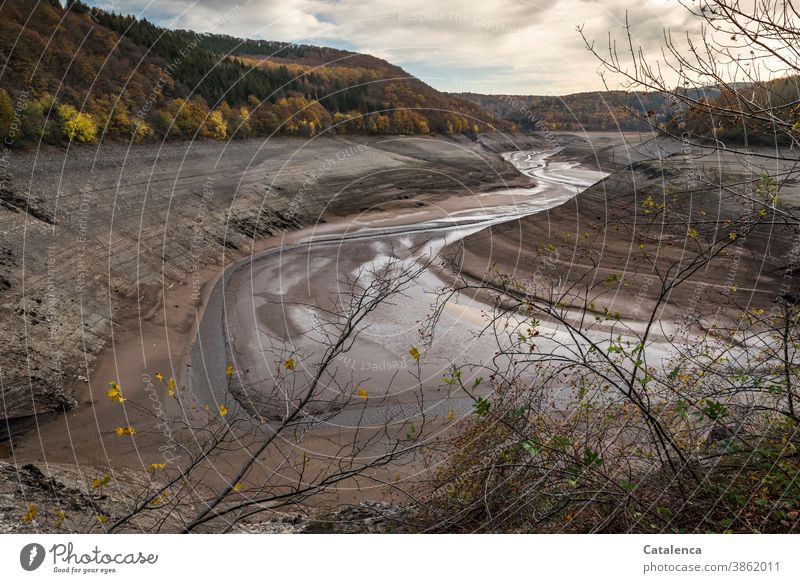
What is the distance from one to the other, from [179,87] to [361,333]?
17347 mm

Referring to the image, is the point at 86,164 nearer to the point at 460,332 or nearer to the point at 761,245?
the point at 460,332

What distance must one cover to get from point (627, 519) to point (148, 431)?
11.4 metres

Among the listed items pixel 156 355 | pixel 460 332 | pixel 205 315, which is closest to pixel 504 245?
pixel 460 332

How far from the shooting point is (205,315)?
57.8 feet

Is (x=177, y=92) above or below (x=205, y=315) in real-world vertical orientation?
above

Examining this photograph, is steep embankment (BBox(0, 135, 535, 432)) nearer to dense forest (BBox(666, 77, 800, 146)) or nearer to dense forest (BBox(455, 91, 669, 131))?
dense forest (BBox(455, 91, 669, 131))

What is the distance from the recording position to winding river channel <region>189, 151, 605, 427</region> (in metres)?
13.8

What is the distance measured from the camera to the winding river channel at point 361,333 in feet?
45.4

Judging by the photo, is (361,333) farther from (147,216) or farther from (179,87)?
(179,87)

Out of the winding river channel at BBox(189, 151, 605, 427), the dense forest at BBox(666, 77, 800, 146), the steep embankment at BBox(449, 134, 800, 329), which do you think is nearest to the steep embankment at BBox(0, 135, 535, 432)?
the winding river channel at BBox(189, 151, 605, 427)

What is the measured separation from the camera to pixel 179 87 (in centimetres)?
2389

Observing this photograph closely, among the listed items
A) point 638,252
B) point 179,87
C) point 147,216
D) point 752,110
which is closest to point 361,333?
point 638,252

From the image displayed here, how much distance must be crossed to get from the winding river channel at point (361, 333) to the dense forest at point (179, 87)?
5.43m

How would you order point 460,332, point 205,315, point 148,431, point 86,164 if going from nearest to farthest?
point 148,431 < point 460,332 < point 205,315 < point 86,164
